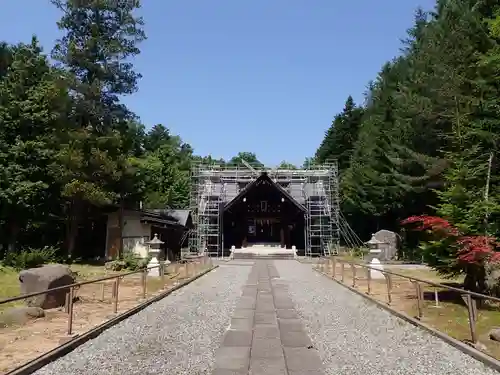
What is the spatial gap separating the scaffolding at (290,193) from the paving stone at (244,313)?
25610 mm

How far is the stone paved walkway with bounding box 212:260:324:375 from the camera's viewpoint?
575 centimetres

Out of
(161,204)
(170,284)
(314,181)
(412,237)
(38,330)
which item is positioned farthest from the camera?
(161,204)

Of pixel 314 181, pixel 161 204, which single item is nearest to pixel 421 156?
pixel 314 181

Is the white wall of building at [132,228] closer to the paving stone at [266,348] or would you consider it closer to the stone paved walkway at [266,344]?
the stone paved walkway at [266,344]

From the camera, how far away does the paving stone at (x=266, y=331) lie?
299 inches

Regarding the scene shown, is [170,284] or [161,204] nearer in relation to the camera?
[170,284]

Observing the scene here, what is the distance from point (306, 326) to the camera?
Result: 8602mm

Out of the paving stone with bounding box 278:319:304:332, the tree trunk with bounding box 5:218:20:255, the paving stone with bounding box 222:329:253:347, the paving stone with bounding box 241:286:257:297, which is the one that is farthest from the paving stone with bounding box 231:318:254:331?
the tree trunk with bounding box 5:218:20:255

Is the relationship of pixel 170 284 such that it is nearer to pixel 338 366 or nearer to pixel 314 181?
pixel 338 366

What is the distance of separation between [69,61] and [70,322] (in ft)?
74.6

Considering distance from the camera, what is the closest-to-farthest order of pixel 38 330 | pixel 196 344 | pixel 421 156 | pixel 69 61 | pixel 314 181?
pixel 196 344 < pixel 38 330 < pixel 69 61 < pixel 421 156 < pixel 314 181

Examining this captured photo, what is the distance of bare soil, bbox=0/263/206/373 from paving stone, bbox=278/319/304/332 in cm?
350

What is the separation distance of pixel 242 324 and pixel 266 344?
1763 mm

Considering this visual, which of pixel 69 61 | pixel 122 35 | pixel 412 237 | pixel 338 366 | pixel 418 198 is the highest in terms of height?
pixel 122 35
